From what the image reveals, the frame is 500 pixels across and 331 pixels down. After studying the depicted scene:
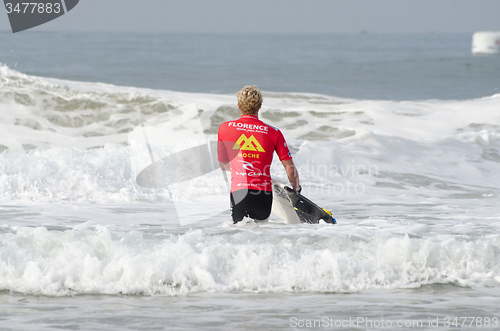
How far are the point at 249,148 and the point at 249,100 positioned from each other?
1.35 ft

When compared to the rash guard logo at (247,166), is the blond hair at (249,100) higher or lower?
higher

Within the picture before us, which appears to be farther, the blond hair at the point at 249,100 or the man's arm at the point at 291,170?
the man's arm at the point at 291,170

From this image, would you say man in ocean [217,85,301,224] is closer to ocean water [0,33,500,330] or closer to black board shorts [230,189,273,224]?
black board shorts [230,189,273,224]

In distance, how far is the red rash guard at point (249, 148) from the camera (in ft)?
14.4

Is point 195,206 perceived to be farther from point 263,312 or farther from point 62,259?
point 263,312

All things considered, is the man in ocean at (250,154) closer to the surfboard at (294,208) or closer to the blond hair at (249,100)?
the blond hair at (249,100)

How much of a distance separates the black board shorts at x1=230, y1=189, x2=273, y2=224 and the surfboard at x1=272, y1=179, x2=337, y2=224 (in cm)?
32

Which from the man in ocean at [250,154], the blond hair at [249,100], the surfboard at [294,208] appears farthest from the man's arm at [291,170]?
the blond hair at [249,100]

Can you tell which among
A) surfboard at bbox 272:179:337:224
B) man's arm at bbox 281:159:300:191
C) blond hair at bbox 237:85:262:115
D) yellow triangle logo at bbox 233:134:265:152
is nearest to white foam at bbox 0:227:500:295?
surfboard at bbox 272:179:337:224

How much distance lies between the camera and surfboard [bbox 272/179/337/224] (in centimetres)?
491

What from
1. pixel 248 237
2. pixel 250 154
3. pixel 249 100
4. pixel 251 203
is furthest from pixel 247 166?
pixel 248 237

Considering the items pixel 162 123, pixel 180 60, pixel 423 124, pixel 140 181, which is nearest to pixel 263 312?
pixel 140 181

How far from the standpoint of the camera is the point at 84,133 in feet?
45.5

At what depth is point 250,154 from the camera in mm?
4414
